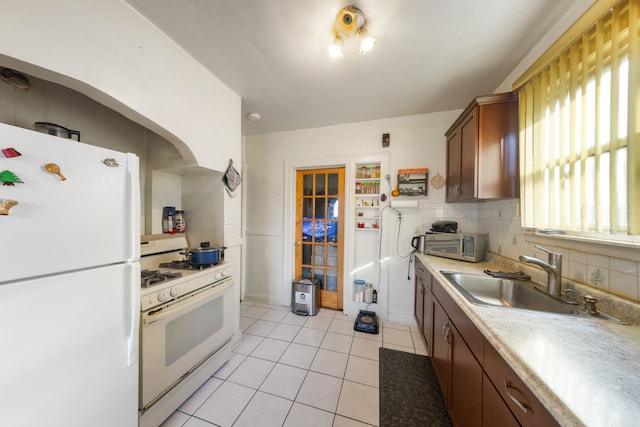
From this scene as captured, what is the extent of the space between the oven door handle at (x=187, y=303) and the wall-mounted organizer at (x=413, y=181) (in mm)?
2115

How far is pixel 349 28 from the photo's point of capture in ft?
4.00

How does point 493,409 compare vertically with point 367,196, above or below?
below

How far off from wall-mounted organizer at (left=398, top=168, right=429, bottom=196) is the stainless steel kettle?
512mm

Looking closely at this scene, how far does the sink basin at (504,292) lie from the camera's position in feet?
3.91

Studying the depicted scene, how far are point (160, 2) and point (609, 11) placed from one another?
221 cm

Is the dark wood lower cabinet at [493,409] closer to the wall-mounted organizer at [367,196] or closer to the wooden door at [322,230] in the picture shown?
the wall-mounted organizer at [367,196]

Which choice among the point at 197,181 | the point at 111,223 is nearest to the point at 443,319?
the point at 111,223

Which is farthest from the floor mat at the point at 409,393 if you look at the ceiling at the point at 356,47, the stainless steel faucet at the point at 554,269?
the ceiling at the point at 356,47

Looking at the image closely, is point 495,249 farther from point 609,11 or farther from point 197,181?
point 197,181

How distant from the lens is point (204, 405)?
1448 millimetres

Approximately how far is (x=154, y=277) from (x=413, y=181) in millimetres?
2580

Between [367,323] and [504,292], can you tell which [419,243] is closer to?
[504,292]

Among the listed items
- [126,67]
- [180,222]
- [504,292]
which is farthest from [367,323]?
[126,67]

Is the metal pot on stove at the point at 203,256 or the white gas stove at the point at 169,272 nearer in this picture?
the white gas stove at the point at 169,272
